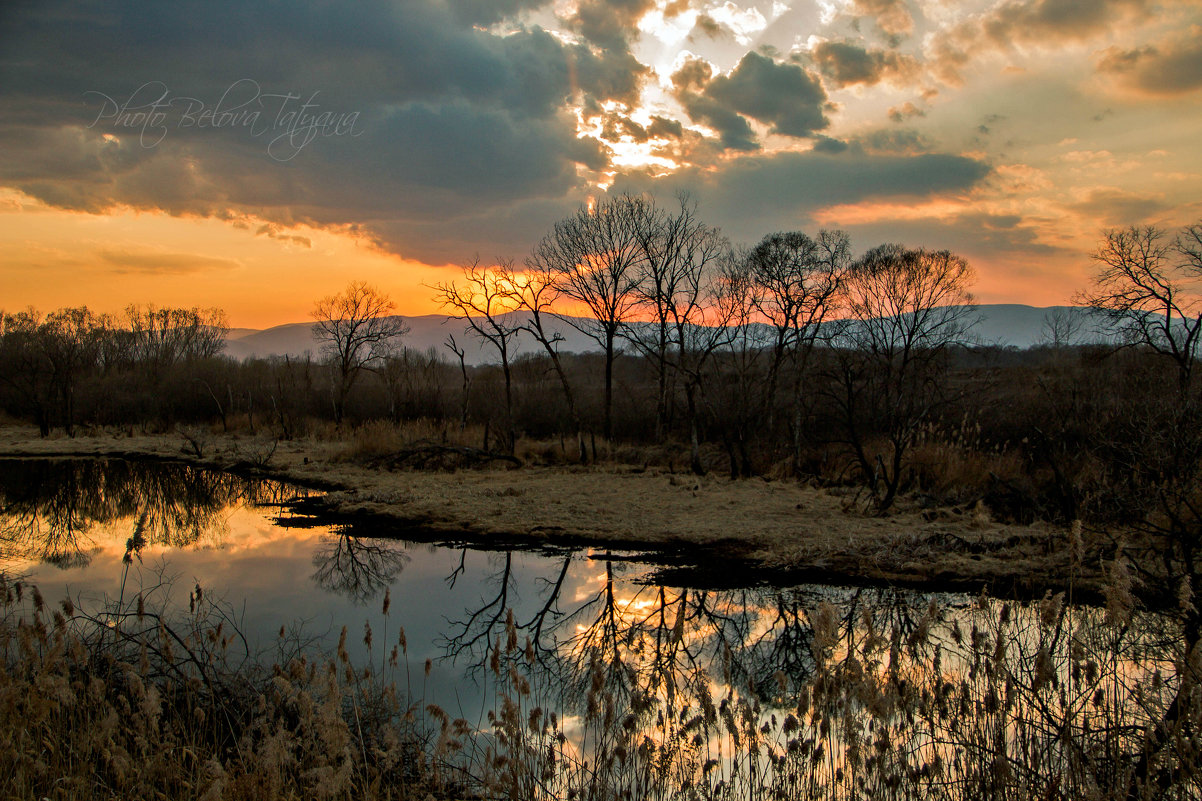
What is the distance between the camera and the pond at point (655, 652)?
354 cm

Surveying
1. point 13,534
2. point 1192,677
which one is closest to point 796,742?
point 1192,677

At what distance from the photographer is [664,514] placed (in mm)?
13594

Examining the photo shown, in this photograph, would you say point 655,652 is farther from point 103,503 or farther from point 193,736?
point 103,503

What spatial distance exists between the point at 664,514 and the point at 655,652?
7.11 m

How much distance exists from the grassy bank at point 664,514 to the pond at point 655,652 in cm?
95

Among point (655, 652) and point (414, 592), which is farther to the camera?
point (414, 592)

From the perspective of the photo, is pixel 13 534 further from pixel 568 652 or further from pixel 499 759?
pixel 499 759

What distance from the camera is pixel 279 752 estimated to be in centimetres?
296

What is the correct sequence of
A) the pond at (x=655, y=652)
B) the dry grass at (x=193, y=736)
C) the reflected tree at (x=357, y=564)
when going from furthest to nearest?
the reflected tree at (x=357, y=564), the pond at (x=655, y=652), the dry grass at (x=193, y=736)

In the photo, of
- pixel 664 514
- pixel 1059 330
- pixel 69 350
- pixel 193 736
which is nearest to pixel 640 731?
pixel 193 736

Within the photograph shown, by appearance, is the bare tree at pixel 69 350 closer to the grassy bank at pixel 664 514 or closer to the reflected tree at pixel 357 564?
the grassy bank at pixel 664 514

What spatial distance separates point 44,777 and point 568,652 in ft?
13.8

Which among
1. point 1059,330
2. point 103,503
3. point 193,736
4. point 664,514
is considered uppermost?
point 1059,330

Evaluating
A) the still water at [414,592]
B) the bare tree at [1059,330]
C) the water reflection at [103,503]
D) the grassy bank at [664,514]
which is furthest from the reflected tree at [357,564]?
the bare tree at [1059,330]
